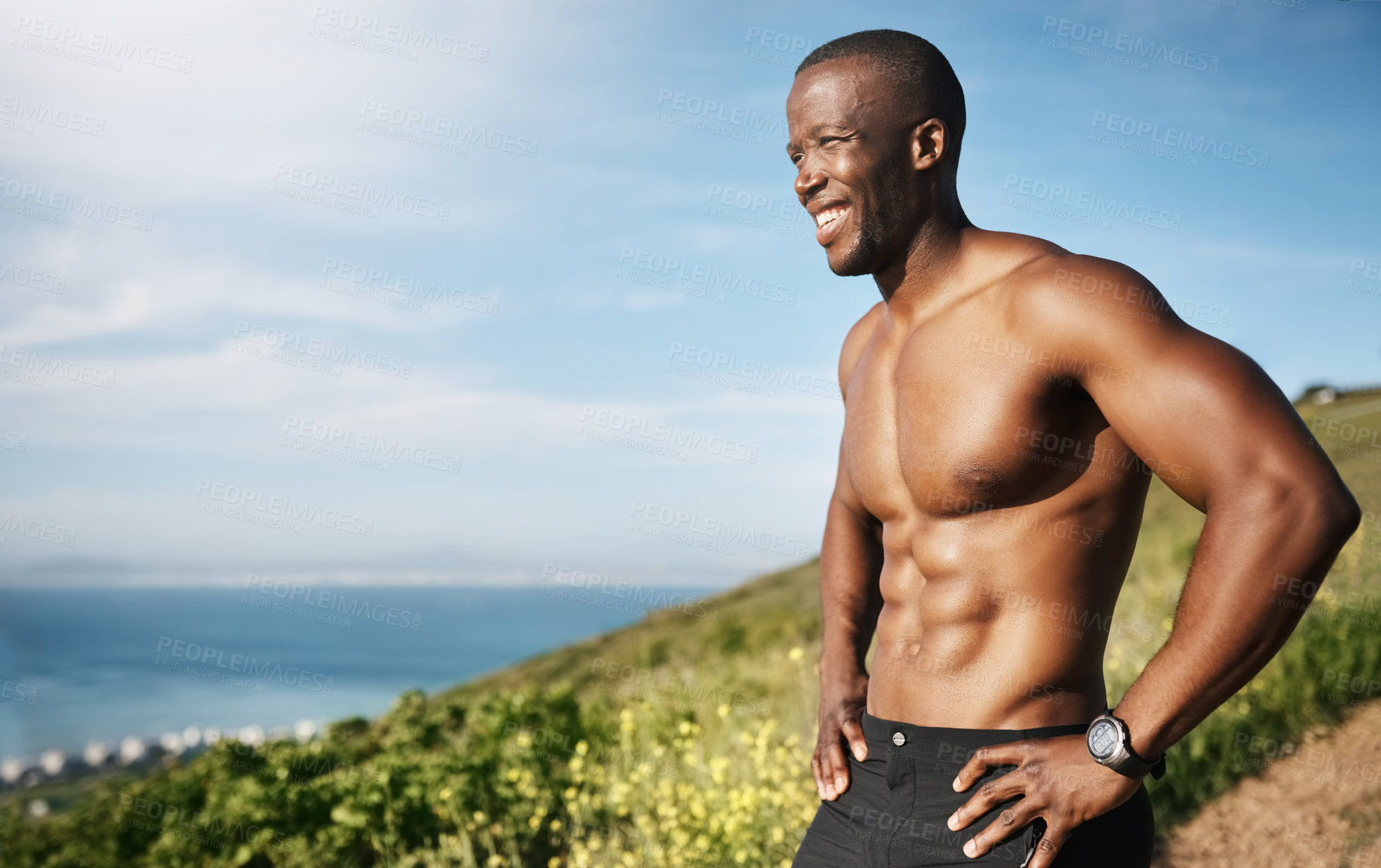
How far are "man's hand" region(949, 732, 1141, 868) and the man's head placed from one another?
116cm

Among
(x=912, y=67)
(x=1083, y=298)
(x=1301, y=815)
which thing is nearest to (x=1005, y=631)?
(x=1083, y=298)

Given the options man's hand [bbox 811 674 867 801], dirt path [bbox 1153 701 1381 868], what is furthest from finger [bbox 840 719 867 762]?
dirt path [bbox 1153 701 1381 868]

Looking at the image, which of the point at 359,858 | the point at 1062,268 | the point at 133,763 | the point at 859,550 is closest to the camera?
the point at 1062,268

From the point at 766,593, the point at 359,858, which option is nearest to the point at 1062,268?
the point at 359,858

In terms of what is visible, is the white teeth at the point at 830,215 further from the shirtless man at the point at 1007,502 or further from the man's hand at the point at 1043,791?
the man's hand at the point at 1043,791

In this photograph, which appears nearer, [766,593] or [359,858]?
[359,858]

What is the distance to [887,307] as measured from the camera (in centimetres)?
269

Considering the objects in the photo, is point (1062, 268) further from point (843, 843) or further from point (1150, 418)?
point (843, 843)

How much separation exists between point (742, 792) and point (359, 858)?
2271mm

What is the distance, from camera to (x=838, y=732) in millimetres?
2576

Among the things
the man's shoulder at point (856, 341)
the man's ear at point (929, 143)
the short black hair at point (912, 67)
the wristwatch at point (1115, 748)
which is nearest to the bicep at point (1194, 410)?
the wristwatch at point (1115, 748)

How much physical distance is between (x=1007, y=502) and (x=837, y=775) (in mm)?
788

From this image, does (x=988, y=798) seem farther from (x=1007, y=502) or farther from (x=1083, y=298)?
(x=1083, y=298)

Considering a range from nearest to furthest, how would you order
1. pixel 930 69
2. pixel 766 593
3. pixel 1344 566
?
pixel 930 69, pixel 1344 566, pixel 766 593
